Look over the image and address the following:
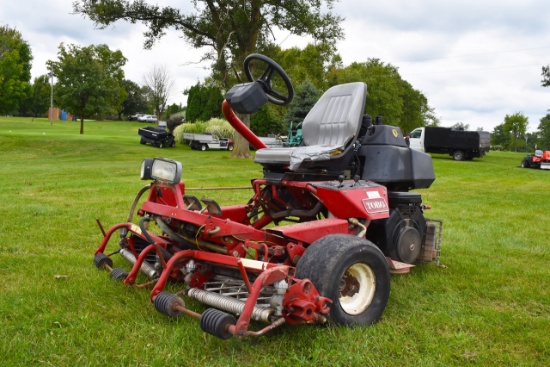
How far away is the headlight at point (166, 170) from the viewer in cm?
349

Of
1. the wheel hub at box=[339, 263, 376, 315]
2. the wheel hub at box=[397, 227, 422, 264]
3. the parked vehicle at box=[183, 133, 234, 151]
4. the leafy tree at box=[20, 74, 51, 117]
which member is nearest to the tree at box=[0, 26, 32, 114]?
the parked vehicle at box=[183, 133, 234, 151]

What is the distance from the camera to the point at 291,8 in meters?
20.0

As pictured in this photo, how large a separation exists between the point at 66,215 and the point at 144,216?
12.0 ft

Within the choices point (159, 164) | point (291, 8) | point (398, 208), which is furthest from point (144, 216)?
point (291, 8)

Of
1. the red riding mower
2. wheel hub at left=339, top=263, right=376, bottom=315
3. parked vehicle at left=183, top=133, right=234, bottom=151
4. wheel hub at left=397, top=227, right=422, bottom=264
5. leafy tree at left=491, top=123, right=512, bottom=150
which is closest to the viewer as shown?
the red riding mower

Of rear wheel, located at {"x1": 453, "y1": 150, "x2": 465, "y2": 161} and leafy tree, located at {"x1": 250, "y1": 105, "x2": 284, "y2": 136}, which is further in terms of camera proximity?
leafy tree, located at {"x1": 250, "y1": 105, "x2": 284, "y2": 136}

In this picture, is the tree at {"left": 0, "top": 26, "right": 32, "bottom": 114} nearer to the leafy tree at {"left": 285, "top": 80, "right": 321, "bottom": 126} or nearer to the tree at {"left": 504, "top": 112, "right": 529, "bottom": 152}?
the leafy tree at {"left": 285, "top": 80, "right": 321, "bottom": 126}

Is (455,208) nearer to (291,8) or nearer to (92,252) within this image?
(92,252)

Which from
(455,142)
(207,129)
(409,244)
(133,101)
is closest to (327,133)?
(409,244)

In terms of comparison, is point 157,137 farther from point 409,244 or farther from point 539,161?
point 409,244

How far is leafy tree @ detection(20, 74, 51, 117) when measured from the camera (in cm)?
6373

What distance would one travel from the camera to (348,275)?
3.36 meters

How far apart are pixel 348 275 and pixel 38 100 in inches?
2757

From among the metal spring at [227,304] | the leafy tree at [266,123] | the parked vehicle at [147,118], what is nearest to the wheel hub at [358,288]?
the metal spring at [227,304]
